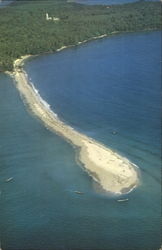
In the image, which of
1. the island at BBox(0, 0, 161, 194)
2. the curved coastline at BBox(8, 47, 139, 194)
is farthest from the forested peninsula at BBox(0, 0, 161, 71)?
the curved coastline at BBox(8, 47, 139, 194)

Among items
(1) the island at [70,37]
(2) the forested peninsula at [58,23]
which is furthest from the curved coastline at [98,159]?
(2) the forested peninsula at [58,23]

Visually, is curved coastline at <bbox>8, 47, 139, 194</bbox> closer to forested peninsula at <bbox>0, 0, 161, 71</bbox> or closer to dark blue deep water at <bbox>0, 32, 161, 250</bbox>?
dark blue deep water at <bbox>0, 32, 161, 250</bbox>

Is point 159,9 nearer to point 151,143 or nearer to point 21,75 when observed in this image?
point 21,75

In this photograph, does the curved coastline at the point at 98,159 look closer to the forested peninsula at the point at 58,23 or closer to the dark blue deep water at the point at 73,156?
the dark blue deep water at the point at 73,156

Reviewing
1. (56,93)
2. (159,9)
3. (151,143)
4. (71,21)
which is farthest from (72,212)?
(159,9)

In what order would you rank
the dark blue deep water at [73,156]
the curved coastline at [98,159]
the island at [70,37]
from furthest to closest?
the island at [70,37], the curved coastline at [98,159], the dark blue deep water at [73,156]
